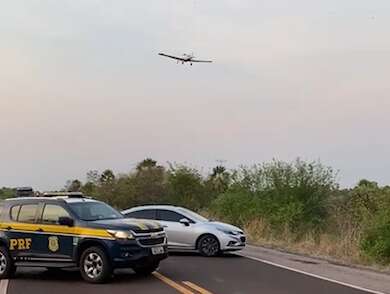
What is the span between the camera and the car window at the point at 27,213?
15.2 m

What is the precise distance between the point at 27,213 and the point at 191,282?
4.11 m

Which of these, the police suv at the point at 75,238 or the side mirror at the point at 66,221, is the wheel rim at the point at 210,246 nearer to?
the police suv at the point at 75,238

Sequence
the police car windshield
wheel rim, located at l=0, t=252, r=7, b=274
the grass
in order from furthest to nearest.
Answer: the grass, wheel rim, located at l=0, t=252, r=7, b=274, the police car windshield

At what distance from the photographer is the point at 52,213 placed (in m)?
15.0

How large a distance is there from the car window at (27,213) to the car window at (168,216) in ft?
20.0

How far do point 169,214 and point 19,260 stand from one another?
21.4 ft

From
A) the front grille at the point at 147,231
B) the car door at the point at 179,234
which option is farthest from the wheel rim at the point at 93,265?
the car door at the point at 179,234

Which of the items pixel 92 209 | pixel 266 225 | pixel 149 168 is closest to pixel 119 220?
pixel 92 209

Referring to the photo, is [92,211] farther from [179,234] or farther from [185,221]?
[185,221]

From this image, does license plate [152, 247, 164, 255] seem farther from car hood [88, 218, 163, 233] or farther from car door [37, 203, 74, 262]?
car door [37, 203, 74, 262]

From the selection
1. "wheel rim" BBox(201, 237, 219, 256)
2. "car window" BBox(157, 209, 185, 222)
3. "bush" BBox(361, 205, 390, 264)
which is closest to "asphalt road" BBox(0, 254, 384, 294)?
"wheel rim" BBox(201, 237, 219, 256)

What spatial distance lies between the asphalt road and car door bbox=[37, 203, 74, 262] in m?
0.57

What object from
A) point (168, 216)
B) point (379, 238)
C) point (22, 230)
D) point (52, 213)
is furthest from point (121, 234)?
point (379, 238)

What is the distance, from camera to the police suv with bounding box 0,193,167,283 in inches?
554
